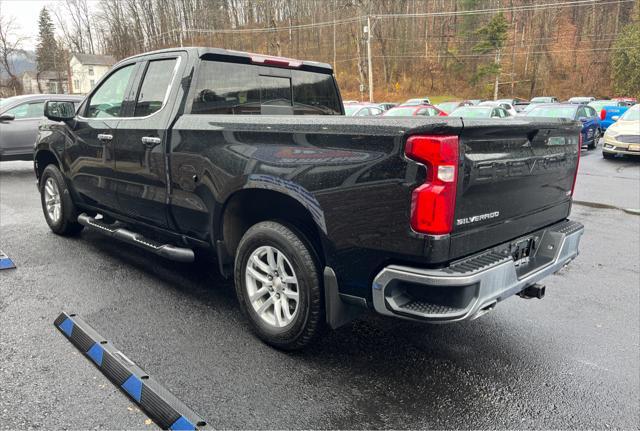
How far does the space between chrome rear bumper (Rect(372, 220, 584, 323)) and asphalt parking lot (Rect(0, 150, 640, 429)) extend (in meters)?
0.60

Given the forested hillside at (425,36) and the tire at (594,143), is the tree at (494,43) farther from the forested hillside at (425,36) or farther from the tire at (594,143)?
the tire at (594,143)

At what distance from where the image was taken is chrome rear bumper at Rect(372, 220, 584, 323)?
243cm

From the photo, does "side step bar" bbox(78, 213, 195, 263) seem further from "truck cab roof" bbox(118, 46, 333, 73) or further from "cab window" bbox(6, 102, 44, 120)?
"cab window" bbox(6, 102, 44, 120)

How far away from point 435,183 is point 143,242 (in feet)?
9.18

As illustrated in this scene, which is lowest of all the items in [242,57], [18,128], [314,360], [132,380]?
[314,360]

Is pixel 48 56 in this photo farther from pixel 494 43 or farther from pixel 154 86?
pixel 154 86

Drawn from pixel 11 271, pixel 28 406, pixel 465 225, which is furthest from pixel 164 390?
pixel 11 271

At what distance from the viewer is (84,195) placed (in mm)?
5141

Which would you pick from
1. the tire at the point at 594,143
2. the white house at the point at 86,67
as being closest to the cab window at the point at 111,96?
the tire at the point at 594,143

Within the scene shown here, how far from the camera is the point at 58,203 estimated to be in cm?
571

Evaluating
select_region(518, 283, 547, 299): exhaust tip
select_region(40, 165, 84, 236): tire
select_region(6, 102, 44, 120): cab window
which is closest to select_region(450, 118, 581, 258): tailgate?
select_region(518, 283, 547, 299): exhaust tip

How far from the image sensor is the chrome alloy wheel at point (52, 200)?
5.70m

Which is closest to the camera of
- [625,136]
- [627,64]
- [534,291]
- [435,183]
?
[435,183]

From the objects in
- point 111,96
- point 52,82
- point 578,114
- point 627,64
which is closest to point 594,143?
point 578,114
